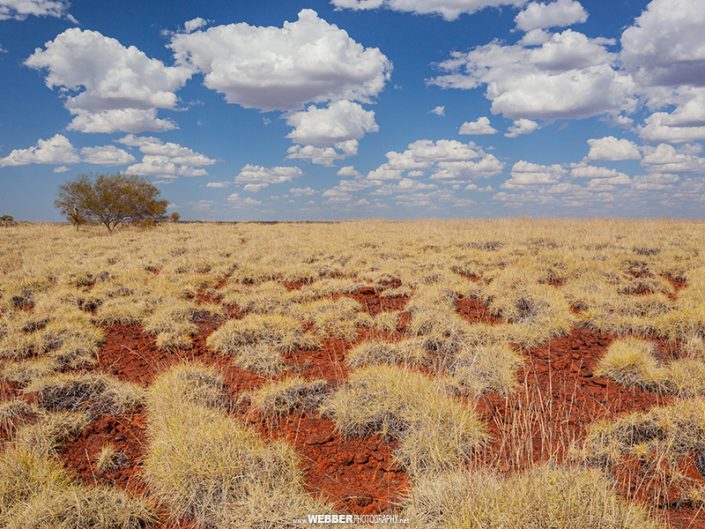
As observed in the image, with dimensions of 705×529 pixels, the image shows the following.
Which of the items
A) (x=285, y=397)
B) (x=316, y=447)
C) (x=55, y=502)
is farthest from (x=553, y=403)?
(x=55, y=502)

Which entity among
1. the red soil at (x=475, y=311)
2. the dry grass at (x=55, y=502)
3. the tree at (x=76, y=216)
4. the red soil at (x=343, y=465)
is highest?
the tree at (x=76, y=216)

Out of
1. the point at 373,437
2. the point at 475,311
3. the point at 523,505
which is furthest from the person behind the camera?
the point at 475,311

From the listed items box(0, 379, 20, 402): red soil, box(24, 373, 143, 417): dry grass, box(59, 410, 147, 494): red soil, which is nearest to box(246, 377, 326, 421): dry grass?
box(59, 410, 147, 494): red soil

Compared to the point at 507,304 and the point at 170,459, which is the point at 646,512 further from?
the point at 507,304

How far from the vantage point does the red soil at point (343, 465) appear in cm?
424

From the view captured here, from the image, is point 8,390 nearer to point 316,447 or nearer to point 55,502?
point 55,502

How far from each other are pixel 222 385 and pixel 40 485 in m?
2.65

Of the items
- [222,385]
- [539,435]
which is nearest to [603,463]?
[539,435]

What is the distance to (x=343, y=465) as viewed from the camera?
4.84m

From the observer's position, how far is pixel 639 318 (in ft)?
29.5

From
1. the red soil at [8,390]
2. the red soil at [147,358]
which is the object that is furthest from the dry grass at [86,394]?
the red soil at [147,358]

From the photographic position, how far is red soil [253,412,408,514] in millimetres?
4242

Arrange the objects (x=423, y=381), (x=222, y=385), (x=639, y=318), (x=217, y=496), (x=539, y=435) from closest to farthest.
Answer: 1. (x=217, y=496)
2. (x=539, y=435)
3. (x=423, y=381)
4. (x=222, y=385)
5. (x=639, y=318)

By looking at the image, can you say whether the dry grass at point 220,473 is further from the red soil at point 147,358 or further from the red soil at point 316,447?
the red soil at point 147,358
